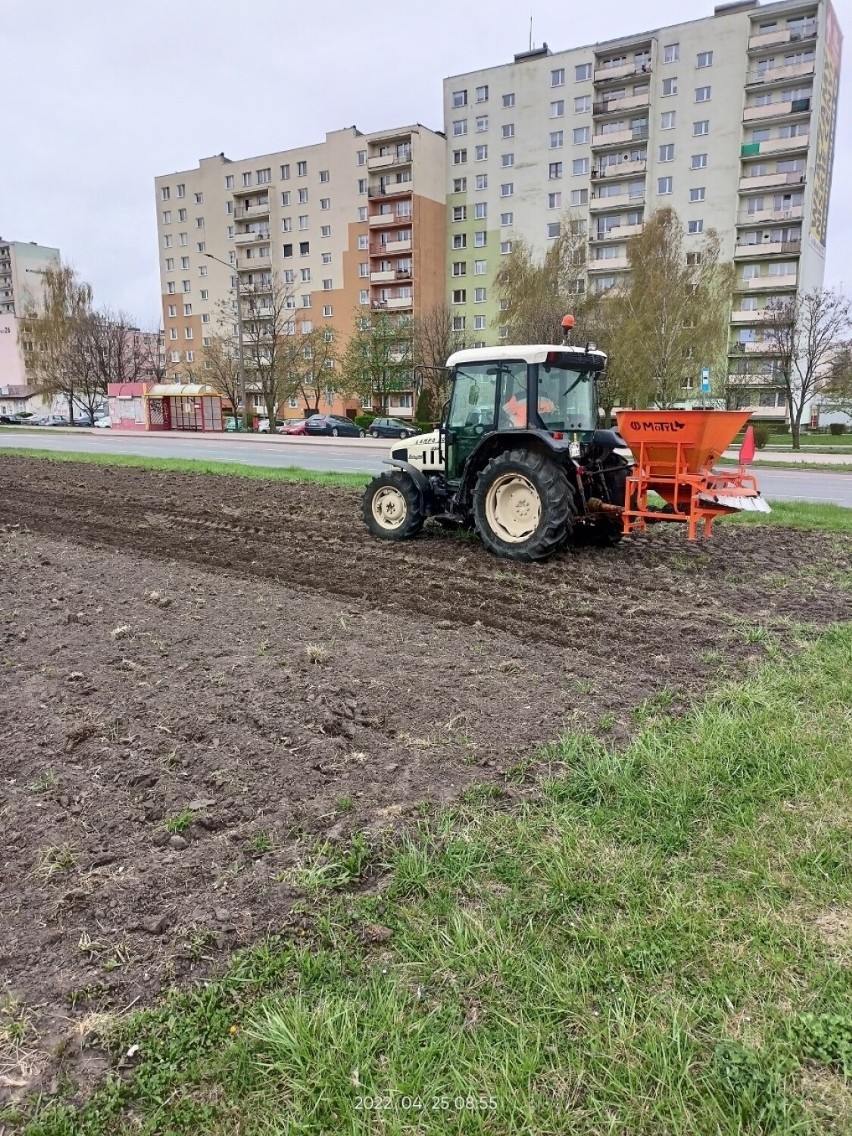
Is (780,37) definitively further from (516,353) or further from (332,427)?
(516,353)

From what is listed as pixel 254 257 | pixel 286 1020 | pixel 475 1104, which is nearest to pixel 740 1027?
pixel 475 1104

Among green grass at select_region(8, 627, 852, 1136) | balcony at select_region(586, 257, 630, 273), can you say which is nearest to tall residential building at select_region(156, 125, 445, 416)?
balcony at select_region(586, 257, 630, 273)

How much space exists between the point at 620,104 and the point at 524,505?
6301 centimetres

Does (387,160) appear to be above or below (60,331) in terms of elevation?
above

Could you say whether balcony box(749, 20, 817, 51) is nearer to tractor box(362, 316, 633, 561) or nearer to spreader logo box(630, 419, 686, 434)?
tractor box(362, 316, 633, 561)

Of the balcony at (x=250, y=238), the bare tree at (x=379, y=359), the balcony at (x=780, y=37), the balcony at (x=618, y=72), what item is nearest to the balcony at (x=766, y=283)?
the balcony at (x=780, y=37)

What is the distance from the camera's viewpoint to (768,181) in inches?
2119

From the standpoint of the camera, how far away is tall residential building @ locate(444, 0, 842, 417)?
53.4 meters

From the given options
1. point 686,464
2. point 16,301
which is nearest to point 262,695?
point 686,464

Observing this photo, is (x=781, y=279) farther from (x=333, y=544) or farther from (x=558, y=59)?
(x=333, y=544)

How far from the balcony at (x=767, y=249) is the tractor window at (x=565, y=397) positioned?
178ft

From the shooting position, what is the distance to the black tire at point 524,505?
26.4 feet

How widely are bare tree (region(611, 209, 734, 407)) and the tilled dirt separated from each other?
22.9 meters

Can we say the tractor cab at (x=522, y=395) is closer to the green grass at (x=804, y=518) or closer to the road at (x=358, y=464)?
the green grass at (x=804, y=518)
